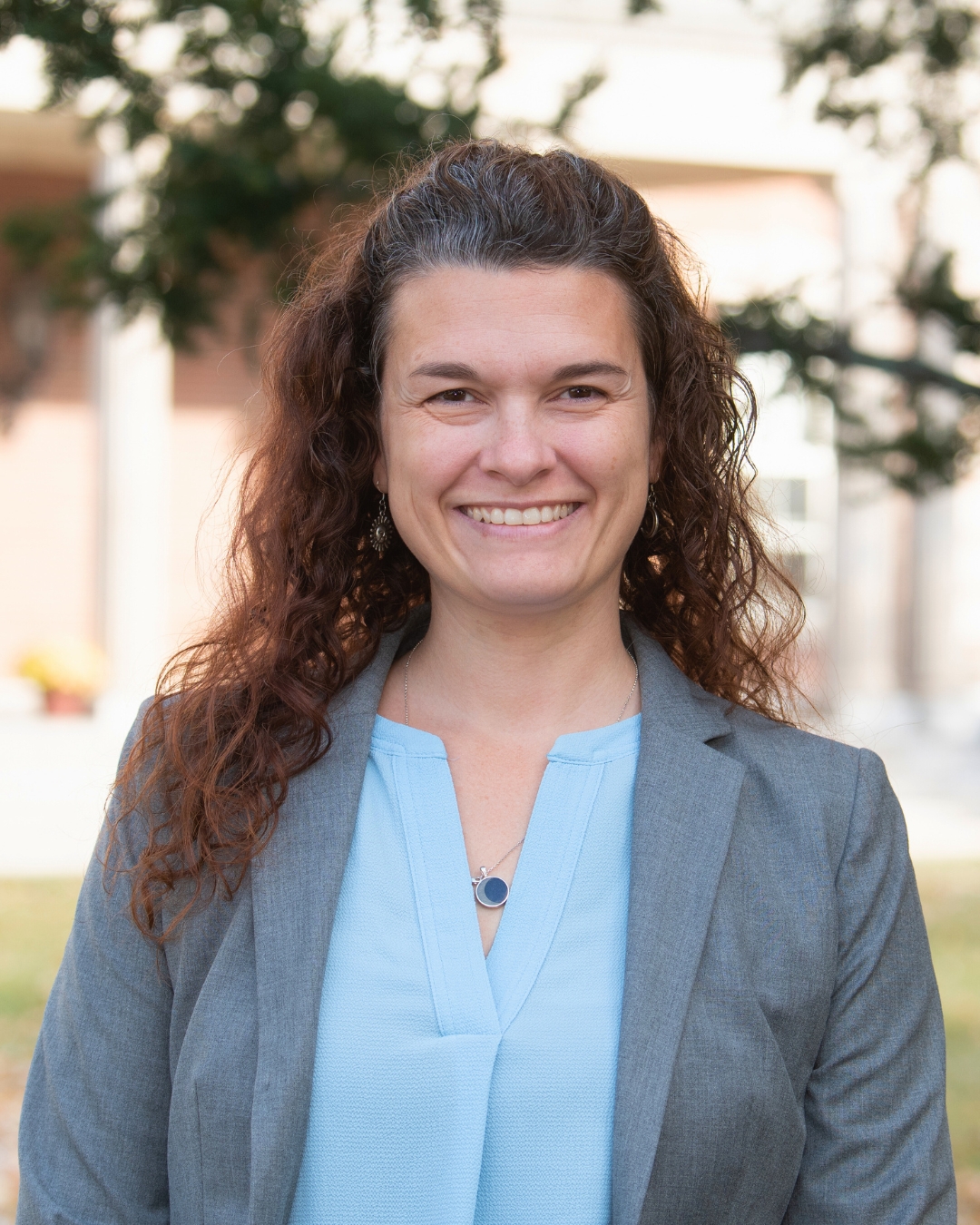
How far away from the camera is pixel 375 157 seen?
2984mm

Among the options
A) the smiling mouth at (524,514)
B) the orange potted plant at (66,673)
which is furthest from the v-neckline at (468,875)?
the orange potted plant at (66,673)

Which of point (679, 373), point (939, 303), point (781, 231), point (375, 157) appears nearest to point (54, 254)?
point (375, 157)

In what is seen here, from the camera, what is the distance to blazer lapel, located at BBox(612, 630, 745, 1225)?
63.7 inches

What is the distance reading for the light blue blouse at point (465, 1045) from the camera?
1644mm

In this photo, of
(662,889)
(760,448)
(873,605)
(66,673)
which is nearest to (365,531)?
(662,889)

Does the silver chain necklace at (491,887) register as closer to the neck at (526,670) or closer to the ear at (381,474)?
the neck at (526,670)

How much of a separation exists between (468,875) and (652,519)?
69cm

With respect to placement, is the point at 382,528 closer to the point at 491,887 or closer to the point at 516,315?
the point at 516,315

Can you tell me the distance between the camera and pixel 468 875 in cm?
180

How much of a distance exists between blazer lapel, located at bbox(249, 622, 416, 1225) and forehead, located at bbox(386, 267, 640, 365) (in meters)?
0.53

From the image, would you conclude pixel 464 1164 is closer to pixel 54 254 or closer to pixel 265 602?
pixel 265 602

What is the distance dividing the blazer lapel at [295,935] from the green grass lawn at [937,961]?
10.8 feet

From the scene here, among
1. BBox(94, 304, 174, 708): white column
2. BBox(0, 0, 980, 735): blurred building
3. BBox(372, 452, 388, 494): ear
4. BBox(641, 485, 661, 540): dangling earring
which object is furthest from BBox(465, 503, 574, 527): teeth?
BBox(94, 304, 174, 708): white column

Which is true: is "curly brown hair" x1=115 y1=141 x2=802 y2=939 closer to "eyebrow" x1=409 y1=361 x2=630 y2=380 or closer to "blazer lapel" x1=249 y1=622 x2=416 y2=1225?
"blazer lapel" x1=249 y1=622 x2=416 y2=1225
